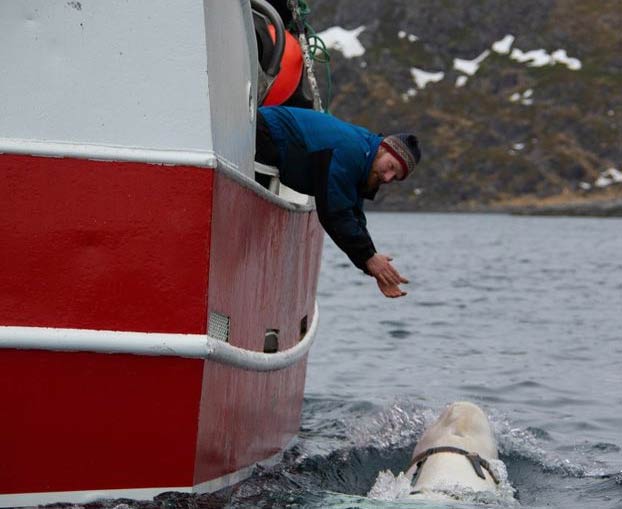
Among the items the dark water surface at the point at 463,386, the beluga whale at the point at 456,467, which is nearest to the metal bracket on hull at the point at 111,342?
the dark water surface at the point at 463,386

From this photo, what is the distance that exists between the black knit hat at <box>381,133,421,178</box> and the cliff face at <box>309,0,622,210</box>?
339 feet

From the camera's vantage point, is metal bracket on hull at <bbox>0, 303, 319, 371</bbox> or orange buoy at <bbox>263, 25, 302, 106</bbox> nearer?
metal bracket on hull at <bbox>0, 303, 319, 371</bbox>

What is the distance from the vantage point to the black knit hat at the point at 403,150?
6.12 metres

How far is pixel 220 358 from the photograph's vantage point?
5.03m

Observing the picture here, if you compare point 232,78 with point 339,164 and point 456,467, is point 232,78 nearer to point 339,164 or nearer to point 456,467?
point 339,164

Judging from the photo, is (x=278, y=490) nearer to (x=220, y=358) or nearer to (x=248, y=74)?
(x=220, y=358)

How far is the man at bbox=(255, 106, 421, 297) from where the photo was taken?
19.6 feet

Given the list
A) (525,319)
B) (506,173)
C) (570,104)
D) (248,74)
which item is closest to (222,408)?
(248,74)

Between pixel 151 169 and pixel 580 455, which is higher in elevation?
pixel 151 169

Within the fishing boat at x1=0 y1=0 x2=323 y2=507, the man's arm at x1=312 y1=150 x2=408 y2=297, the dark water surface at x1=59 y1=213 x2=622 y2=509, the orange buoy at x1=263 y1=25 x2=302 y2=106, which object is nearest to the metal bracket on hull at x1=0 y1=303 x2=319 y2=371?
the fishing boat at x1=0 y1=0 x2=323 y2=507

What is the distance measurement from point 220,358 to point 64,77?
50.9 inches

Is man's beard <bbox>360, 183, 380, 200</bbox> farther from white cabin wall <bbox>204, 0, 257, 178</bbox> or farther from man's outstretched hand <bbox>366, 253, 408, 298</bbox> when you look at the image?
white cabin wall <bbox>204, 0, 257, 178</bbox>

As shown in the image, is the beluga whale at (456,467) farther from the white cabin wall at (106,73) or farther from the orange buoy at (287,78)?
the white cabin wall at (106,73)

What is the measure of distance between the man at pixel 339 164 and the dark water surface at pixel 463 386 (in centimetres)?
130
